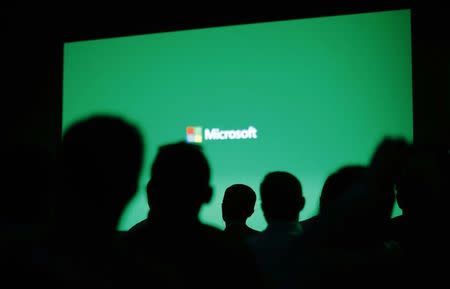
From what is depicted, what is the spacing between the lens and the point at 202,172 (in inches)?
36.6

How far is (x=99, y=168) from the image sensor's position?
678 mm

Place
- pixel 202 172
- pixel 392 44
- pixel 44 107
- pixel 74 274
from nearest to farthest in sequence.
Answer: pixel 74 274 < pixel 202 172 < pixel 392 44 < pixel 44 107

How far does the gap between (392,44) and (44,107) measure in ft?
10.6

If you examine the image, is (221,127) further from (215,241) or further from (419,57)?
(215,241)

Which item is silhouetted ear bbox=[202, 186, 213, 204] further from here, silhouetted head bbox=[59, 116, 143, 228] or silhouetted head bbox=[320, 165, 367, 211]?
silhouetted head bbox=[320, 165, 367, 211]

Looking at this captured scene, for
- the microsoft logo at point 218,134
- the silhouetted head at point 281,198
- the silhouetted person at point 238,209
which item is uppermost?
the microsoft logo at point 218,134

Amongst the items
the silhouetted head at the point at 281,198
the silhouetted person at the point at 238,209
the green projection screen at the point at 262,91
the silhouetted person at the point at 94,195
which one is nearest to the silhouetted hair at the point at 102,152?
Result: the silhouetted person at the point at 94,195

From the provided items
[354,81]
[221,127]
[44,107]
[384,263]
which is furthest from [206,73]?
[384,263]

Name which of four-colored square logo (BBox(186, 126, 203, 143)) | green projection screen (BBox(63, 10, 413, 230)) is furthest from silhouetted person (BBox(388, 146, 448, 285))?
four-colored square logo (BBox(186, 126, 203, 143))

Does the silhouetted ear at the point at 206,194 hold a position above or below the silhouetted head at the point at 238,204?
Answer: above

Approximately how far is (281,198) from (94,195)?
80cm

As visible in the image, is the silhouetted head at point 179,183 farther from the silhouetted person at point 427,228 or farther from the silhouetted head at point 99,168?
the silhouetted person at point 427,228

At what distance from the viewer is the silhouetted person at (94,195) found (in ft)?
2.05

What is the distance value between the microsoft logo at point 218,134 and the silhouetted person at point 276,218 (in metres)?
2.06
